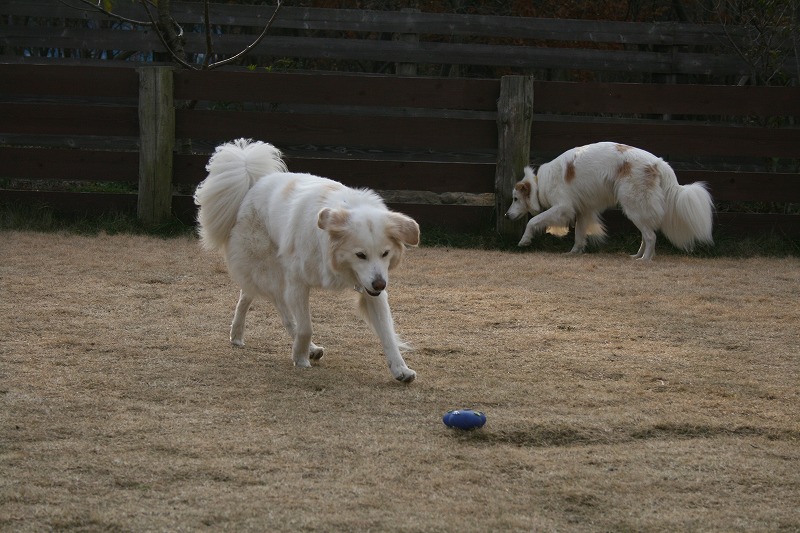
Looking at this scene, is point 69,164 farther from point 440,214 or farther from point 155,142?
point 440,214

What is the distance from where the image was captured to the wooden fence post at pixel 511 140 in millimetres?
9211

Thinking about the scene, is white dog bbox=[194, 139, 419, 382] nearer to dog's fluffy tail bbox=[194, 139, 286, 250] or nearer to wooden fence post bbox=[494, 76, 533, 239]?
dog's fluffy tail bbox=[194, 139, 286, 250]

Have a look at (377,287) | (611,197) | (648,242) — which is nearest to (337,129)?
(611,197)

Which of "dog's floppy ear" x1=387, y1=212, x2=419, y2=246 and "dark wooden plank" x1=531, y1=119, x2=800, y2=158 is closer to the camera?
"dog's floppy ear" x1=387, y1=212, x2=419, y2=246

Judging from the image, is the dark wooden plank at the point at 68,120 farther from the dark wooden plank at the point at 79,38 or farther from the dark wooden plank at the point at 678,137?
the dark wooden plank at the point at 678,137

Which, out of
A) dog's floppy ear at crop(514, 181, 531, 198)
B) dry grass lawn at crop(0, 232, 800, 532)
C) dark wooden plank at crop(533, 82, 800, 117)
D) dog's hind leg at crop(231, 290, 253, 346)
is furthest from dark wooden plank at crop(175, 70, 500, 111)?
dog's hind leg at crop(231, 290, 253, 346)

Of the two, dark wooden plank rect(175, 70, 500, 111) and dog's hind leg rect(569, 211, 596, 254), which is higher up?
dark wooden plank rect(175, 70, 500, 111)

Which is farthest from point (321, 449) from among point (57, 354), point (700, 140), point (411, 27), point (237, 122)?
point (411, 27)

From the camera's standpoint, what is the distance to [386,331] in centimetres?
454

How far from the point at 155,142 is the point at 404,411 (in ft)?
19.2

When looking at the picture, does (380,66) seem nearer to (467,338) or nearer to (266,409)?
(467,338)

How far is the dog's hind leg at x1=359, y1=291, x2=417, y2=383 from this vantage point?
4395mm

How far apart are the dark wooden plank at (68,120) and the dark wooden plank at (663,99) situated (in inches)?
155

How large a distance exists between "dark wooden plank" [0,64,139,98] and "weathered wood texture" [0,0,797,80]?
1.81 m
